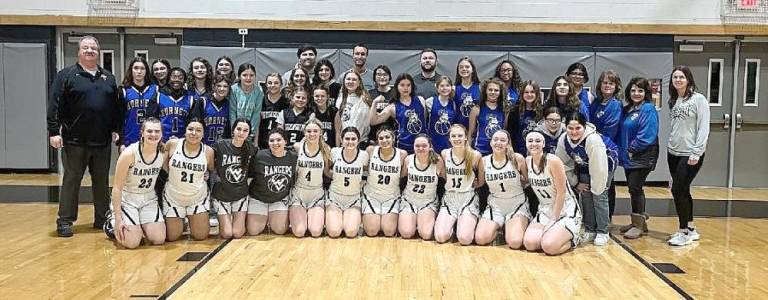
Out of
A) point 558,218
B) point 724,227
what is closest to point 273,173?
point 558,218

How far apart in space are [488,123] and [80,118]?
132 inches

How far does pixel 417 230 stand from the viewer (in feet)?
18.9

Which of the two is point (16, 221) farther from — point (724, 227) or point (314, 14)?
point (724, 227)

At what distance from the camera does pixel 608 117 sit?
595 cm

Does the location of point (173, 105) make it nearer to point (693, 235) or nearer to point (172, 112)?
point (172, 112)

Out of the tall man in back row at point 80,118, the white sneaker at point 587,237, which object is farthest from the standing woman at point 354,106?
the white sneaker at point 587,237

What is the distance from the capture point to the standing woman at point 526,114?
5.88 meters

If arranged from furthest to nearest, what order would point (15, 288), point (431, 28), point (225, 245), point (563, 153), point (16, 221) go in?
point (431, 28) → point (16, 221) → point (563, 153) → point (225, 245) → point (15, 288)

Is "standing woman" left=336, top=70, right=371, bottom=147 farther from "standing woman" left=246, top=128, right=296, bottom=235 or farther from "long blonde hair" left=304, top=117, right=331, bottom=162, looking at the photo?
"standing woman" left=246, top=128, right=296, bottom=235

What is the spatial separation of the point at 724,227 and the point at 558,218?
218cm

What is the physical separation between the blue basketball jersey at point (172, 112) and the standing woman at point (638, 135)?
3.72 m

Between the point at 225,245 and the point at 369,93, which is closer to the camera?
the point at 225,245

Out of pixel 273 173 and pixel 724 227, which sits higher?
pixel 273 173

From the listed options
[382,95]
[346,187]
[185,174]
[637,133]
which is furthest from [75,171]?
[637,133]
